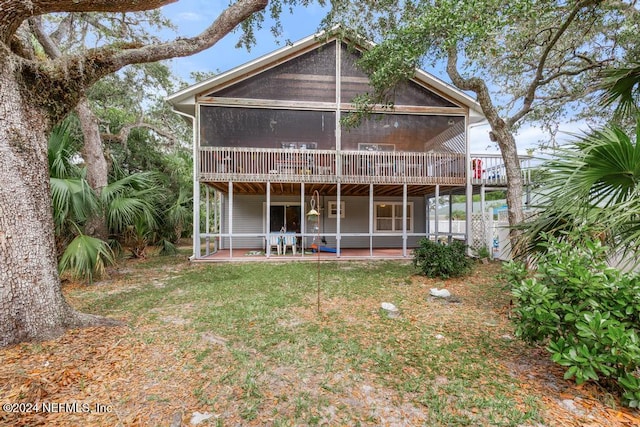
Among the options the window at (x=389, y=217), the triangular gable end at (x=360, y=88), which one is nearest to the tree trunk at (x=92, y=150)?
the triangular gable end at (x=360, y=88)

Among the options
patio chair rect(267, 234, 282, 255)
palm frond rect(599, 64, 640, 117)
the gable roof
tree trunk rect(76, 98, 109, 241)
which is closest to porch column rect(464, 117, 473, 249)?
the gable roof

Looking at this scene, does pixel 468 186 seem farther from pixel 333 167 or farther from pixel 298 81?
pixel 298 81

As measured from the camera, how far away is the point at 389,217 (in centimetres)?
1296

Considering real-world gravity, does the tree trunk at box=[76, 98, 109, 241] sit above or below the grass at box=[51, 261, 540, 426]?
above

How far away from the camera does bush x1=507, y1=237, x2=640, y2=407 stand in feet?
6.85

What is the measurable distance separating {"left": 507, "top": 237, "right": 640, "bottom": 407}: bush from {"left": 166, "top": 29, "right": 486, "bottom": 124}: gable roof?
9.20 m

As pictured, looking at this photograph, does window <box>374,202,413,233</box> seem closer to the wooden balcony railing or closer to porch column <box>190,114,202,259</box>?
the wooden balcony railing

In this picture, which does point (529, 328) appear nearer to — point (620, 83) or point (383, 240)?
point (620, 83)

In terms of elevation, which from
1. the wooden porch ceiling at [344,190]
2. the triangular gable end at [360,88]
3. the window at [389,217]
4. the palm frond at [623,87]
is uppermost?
the triangular gable end at [360,88]

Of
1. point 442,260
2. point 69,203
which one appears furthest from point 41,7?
point 442,260

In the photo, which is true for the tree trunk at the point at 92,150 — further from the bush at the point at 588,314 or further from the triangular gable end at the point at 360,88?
the bush at the point at 588,314

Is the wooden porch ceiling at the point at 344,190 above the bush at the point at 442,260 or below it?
above

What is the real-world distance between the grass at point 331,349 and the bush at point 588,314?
575 mm

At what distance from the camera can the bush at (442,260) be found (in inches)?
263
